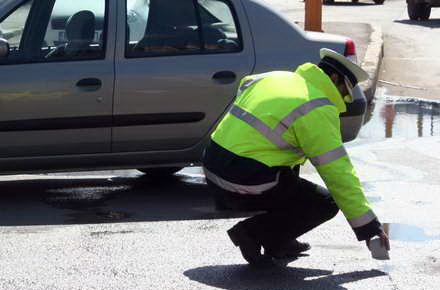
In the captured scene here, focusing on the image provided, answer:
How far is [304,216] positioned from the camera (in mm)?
6062

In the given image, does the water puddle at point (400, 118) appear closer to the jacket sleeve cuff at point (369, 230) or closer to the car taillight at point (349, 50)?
the car taillight at point (349, 50)

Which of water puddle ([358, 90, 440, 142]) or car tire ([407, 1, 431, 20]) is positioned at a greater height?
water puddle ([358, 90, 440, 142])

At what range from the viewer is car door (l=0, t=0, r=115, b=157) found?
7.82 metres

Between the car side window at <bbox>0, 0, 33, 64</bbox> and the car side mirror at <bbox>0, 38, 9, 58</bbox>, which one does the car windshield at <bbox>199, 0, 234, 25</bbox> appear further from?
the car side mirror at <bbox>0, 38, 9, 58</bbox>

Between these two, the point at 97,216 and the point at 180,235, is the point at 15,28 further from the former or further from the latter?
the point at 180,235

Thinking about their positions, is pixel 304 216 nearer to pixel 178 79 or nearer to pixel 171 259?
pixel 171 259

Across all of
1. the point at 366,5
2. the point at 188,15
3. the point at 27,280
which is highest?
the point at 188,15

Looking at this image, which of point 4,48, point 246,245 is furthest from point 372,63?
point 246,245

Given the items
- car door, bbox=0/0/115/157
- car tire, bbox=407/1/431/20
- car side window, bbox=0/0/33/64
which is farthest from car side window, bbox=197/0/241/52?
car tire, bbox=407/1/431/20

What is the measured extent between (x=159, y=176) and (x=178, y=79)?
1.24 metres

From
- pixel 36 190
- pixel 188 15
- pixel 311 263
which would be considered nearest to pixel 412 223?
pixel 311 263

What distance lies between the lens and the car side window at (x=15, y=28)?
7.95m

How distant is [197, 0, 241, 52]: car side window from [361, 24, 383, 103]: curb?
350 centimetres

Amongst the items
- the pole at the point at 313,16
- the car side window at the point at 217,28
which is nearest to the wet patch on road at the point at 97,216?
the car side window at the point at 217,28
